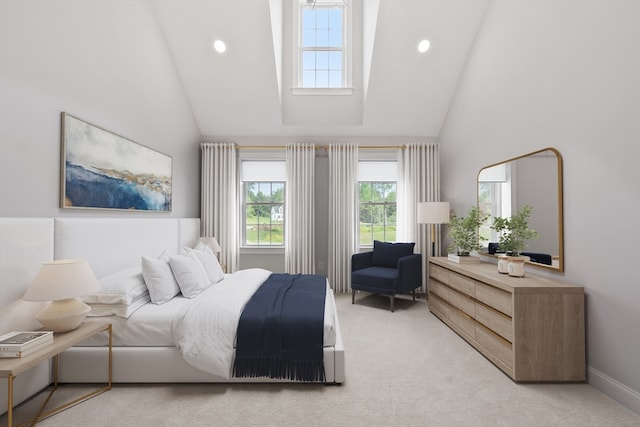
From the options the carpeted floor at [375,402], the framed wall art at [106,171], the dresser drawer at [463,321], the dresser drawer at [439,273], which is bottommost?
the carpeted floor at [375,402]

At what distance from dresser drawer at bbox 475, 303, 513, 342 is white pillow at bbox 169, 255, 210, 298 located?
2639 mm

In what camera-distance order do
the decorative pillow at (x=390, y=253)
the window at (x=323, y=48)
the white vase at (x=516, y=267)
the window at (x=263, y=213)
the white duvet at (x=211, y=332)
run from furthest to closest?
1. the window at (x=263, y=213)
2. the window at (x=323, y=48)
3. the decorative pillow at (x=390, y=253)
4. the white vase at (x=516, y=267)
5. the white duvet at (x=211, y=332)

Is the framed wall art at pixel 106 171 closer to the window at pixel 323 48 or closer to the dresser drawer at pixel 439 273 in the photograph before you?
the window at pixel 323 48

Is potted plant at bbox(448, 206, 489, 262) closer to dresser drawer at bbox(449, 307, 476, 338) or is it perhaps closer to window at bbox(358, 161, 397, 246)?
dresser drawer at bbox(449, 307, 476, 338)

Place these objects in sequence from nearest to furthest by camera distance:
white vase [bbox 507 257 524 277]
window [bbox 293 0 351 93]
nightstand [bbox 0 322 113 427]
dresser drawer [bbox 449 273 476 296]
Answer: nightstand [bbox 0 322 113 427] → white vase [bbox 507 257 524 277] → dresser drawer [bbox 449 273 476 296] → window [bbox 293 0 351 93]

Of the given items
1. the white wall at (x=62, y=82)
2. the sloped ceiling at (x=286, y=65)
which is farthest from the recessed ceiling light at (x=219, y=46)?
the white wall at (x=62, y=82)

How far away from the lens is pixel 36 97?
1.99m

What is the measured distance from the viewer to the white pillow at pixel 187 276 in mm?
2641

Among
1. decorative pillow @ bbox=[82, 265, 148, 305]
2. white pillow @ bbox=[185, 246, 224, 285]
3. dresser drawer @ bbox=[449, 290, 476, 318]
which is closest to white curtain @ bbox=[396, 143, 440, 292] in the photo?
dresser drawer @ bbox=[449, 290, 476, 318]

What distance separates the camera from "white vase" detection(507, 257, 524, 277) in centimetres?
257

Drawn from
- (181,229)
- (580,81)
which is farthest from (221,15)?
(580,81)

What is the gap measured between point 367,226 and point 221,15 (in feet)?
12.3

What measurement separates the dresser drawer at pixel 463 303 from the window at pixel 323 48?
344 centimetres

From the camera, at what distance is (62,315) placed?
1805 mm
